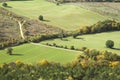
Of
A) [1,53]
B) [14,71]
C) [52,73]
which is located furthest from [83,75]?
[1,53]

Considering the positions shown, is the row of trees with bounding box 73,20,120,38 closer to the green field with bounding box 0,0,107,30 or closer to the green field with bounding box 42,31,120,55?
the green field with bounding box 42,31,120,55

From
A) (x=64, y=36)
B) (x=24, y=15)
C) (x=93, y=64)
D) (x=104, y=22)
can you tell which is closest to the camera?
(x=93, y=64)

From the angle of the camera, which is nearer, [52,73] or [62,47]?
[52,73]

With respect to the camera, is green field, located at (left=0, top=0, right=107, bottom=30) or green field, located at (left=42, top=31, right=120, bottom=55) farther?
green field, located at (left=0, top=0, right=107, bottom=30)

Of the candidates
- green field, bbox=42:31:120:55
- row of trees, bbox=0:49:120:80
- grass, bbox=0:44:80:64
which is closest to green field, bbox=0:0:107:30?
green field, bbox=42:31:120:55

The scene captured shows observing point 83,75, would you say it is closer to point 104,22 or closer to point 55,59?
point 55,59

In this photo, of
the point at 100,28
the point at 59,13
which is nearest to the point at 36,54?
the point at 100,28
